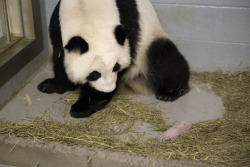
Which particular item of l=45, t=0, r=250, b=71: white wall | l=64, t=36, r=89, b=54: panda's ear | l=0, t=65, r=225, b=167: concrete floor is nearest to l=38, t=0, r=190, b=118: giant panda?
l=64, t=36, r=89, b=54: panda's ear

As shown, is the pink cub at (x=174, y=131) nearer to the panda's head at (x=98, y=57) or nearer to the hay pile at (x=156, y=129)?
the hay pile at (x=156, y=129)

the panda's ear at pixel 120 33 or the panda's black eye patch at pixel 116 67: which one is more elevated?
the panda's ear at pixel 120 33

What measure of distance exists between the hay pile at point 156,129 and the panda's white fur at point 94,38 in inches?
15.7

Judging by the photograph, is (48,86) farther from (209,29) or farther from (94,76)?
(209,29)

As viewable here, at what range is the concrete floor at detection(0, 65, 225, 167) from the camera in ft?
9.66

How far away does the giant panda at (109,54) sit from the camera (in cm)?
305

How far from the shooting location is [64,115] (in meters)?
3.50

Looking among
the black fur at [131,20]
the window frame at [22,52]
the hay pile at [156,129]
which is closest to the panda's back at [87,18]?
the black fur at [131,20]

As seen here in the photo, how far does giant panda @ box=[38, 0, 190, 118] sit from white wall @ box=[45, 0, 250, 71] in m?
0.48

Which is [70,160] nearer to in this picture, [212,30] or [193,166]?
[193,166]

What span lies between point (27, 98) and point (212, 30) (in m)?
2.24

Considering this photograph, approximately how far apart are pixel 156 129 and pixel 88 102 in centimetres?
75

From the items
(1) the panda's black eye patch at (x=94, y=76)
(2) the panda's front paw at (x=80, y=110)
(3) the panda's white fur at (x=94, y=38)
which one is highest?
(3) the panda's white fur at (x=94, y=38)

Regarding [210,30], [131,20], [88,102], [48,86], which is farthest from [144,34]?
[48,86]
